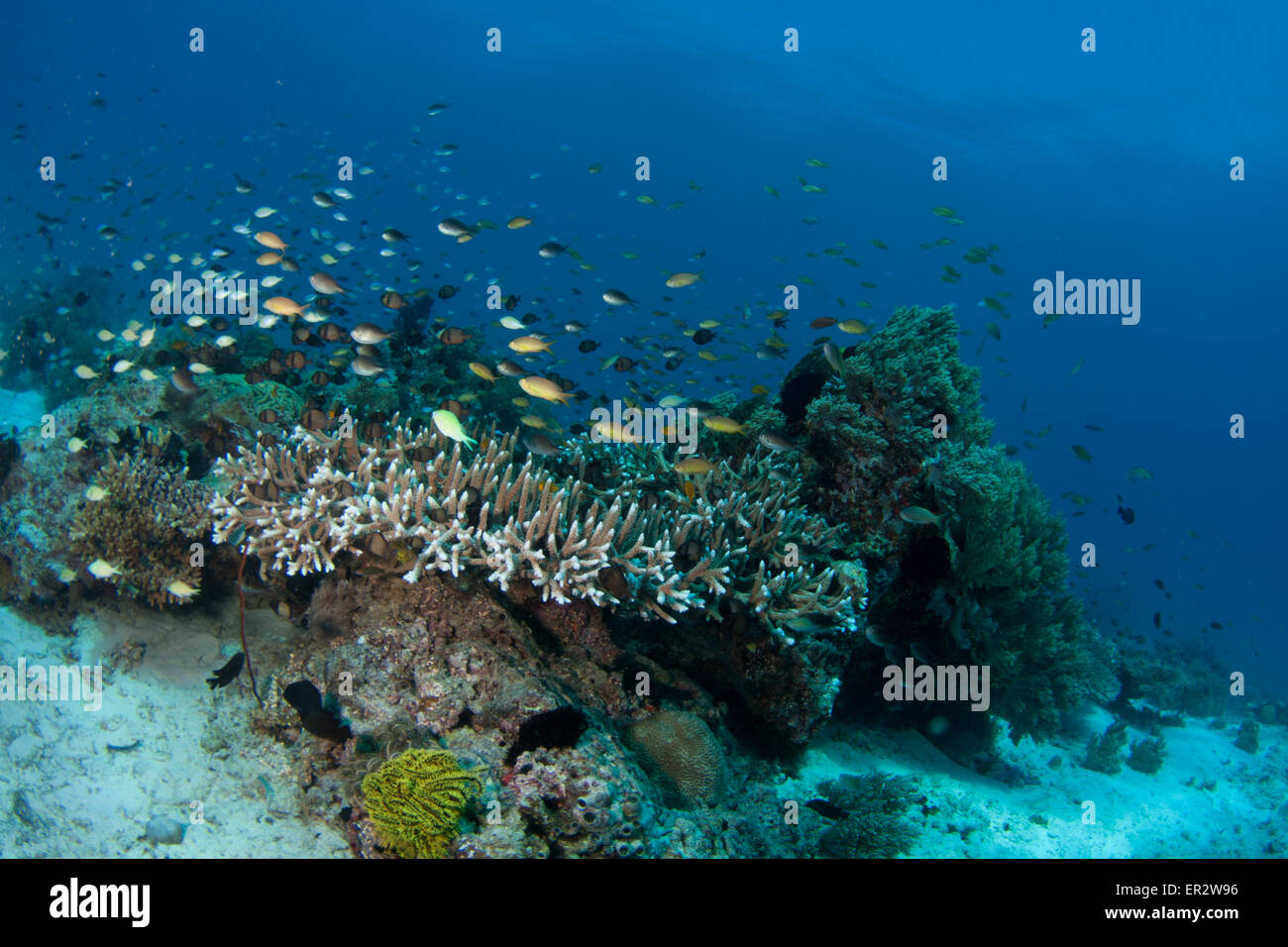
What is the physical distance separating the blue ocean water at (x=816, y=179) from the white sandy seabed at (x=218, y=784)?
19.0 feet

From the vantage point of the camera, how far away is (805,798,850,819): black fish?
4.91m

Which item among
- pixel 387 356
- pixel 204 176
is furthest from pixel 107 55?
pixel 387 356

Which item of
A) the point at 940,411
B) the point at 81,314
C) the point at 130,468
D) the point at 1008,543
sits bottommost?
the point at 1008,543

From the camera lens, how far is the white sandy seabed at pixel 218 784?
12.6 ft

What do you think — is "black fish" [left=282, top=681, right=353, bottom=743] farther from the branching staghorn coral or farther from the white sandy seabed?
the branching staghorn coral

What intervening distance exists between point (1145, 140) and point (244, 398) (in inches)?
2530

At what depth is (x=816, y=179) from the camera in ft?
265

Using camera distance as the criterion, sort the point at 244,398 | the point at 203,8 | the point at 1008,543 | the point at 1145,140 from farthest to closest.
Answer: the point at 203,8, the point at 1145,140, the point at 244,398, the point at 1008,543

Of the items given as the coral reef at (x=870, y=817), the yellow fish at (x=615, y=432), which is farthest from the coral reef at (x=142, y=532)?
the coral reef at (x=870, y=817)

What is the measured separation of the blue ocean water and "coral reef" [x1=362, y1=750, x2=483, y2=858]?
318 inches

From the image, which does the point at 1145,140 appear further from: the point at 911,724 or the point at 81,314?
the point at 81,314

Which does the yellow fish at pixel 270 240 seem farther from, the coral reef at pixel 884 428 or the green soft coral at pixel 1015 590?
the green soft coral at pixel 1015 590

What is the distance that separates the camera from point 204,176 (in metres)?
116

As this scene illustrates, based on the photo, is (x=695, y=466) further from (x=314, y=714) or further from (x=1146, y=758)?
(x=1146, y=758)
